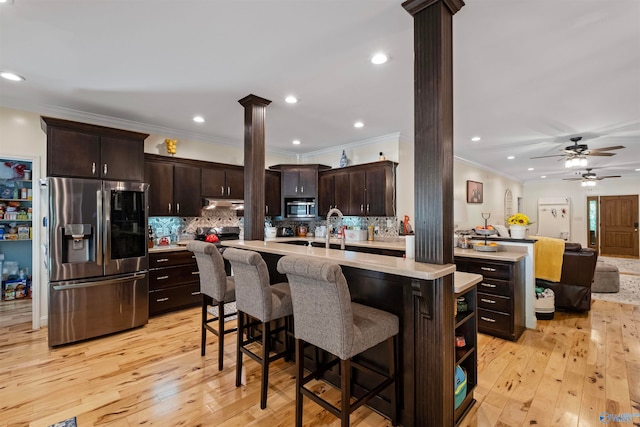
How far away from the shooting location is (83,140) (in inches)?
130

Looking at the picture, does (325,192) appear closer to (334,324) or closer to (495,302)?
(495,302)

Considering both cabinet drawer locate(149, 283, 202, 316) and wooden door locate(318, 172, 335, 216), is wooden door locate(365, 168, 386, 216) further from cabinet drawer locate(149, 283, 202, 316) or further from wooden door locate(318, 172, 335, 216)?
cabinet drawer locate(149, 283, 202, 316)

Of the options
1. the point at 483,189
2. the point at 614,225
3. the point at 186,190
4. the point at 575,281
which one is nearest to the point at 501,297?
the point at 575,281

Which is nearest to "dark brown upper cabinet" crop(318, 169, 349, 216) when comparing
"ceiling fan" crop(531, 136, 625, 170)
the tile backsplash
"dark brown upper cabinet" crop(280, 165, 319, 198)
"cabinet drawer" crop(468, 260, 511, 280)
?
"dark brown upper cabinet" crop(280, 165, 319, 198)

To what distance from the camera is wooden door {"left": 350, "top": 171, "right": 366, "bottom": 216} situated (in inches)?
201

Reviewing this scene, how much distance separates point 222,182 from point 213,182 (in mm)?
150

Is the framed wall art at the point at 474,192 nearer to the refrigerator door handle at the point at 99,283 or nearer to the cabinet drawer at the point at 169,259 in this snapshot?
the cabinet drawer at the point at 169,259

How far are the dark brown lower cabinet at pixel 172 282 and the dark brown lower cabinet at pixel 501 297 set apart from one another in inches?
143

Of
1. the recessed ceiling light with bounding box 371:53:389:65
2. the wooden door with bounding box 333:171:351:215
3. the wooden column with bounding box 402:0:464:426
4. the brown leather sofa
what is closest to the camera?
the wooden column with bounding box 402:0:464:426

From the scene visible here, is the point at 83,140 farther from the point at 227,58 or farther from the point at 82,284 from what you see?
the point at 227,58

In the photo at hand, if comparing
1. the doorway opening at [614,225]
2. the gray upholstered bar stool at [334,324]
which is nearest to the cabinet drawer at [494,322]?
the gray upholstered bar stool at [334,324]

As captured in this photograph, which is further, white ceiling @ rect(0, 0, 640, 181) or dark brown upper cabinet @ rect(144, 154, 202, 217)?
dark brown upper cabinet @ rect(144, 154, 202, 217)

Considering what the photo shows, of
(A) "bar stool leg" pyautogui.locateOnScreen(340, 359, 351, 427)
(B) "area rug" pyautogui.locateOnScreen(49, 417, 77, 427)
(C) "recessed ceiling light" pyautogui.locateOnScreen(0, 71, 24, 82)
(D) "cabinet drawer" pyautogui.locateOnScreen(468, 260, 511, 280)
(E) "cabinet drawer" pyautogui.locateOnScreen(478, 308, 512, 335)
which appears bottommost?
(B) "area rug" pyautogui.locateOnScreen(49, 417, 77, 427)

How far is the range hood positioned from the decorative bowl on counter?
357 centimetres
